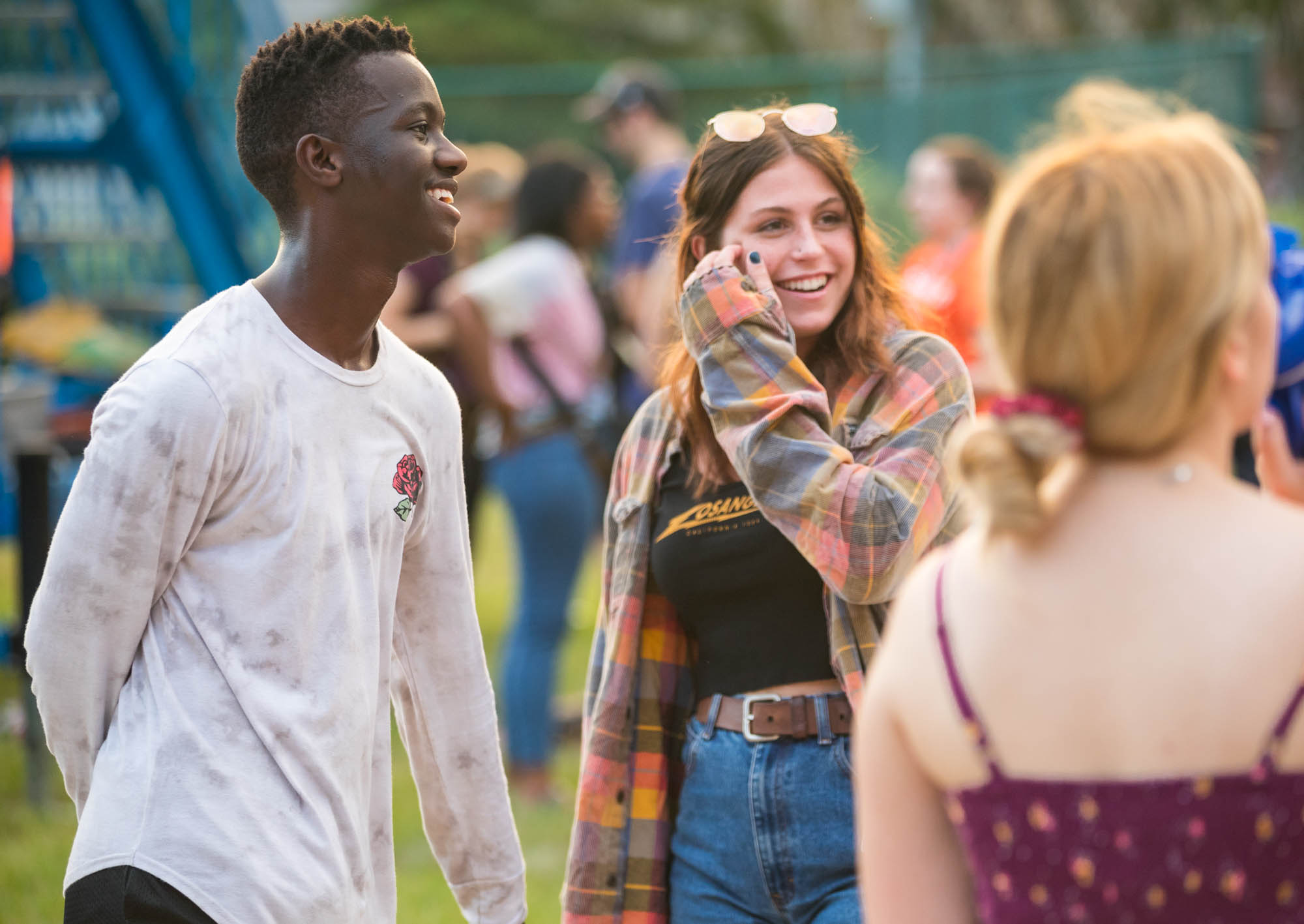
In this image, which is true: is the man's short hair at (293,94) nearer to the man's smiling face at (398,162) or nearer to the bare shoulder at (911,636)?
the man's smiling face at (398,162)

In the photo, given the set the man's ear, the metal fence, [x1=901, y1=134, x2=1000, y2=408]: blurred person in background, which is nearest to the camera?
the man's ear

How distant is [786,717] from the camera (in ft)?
8.38

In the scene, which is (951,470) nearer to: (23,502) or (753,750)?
(753,750)

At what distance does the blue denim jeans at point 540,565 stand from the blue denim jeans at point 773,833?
10.3ft

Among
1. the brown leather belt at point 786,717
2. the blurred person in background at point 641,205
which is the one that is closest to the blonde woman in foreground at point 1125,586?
the brown leather belt at point 786,717

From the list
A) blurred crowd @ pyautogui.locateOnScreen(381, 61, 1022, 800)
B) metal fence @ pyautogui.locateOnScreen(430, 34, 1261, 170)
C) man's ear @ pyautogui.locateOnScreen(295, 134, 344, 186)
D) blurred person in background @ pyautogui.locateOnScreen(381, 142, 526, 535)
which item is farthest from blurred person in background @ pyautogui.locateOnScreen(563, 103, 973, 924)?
metal fence @ pyautogui.locateOnScreen(430, 34, 1261, 170)

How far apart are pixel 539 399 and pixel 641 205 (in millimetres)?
1436

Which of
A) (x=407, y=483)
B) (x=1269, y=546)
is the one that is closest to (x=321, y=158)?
(x=407, y=483)

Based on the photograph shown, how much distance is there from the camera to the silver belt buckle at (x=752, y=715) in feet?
8.43

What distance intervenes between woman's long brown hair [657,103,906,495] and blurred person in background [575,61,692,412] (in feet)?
12.0

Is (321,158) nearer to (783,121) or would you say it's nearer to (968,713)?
(783,121)

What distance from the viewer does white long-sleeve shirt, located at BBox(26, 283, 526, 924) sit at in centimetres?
221

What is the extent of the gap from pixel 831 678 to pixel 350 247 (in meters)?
1.14

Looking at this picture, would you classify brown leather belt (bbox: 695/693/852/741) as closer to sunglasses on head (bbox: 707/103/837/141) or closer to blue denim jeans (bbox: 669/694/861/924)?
blue denim jeans (bbox: 669/694/861/924)
